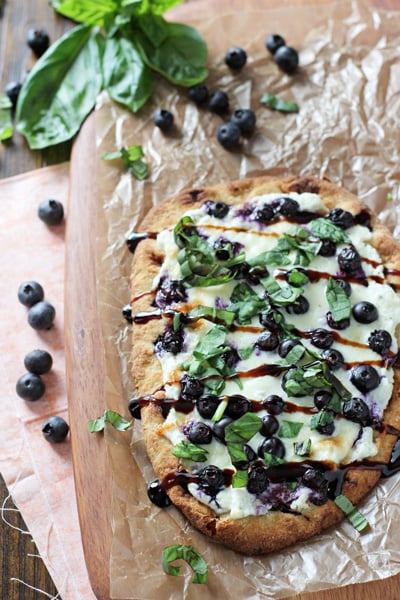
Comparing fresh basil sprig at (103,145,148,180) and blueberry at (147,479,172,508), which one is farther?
fresh basil sprig at (103,145,148,180)

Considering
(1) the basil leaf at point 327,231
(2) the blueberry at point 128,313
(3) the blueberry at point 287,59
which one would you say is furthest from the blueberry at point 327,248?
(3) the blueberry at point 287,59

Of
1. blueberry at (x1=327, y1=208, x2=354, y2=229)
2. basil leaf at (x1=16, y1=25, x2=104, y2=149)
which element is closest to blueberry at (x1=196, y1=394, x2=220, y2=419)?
blueberry at (x1=327, y1=208, x2=354, y2=229)

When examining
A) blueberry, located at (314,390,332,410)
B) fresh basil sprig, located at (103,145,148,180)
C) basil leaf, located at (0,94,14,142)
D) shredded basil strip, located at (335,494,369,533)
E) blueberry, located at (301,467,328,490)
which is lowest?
shredded basil strip, located at (335,494,369,533)

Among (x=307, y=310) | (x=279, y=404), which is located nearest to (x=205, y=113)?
(x=307, y=310)

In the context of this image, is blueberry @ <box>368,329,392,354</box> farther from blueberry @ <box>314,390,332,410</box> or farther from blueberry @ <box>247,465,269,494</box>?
blueberry @ <box>247,465,269,494</box>

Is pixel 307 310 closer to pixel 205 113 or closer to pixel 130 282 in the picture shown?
pixel 130 282
